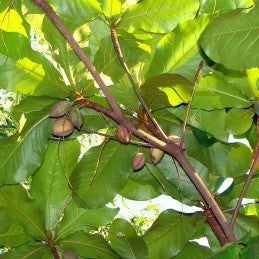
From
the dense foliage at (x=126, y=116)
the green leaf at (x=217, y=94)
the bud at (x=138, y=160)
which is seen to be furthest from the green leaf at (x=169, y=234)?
the green leaf at (x=217, y=94)

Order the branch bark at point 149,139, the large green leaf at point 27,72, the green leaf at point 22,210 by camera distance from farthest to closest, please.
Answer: the green leaf at point 22,210 → the large green leaf at point 27,72 → the branch bark at point 149,139

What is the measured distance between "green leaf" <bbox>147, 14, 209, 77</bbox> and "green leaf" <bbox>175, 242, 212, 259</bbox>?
0.61 metres

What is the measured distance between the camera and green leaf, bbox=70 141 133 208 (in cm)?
172

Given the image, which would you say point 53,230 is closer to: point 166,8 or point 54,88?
point 54,88

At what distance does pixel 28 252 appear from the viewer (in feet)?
5.90

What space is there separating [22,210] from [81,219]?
19 centimetres

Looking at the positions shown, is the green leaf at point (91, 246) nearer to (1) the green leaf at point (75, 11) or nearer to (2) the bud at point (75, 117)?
(2) the bud at point (75, 117)

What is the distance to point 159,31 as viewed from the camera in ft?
5.26

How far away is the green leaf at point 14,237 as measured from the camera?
6.16 ft

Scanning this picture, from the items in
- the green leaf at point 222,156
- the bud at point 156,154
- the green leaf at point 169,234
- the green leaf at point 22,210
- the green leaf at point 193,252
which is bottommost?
the green leaf at point 193,252

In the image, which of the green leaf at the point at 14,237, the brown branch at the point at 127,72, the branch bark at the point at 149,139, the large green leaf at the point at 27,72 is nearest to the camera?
the branch bark at the point at 149,139

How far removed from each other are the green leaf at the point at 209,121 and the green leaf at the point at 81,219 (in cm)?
39

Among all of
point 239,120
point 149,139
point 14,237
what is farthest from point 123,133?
point 14,237

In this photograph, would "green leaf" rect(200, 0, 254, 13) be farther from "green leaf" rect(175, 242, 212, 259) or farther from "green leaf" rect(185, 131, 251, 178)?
"green leaf" rect(175, 242, 212, 259)
